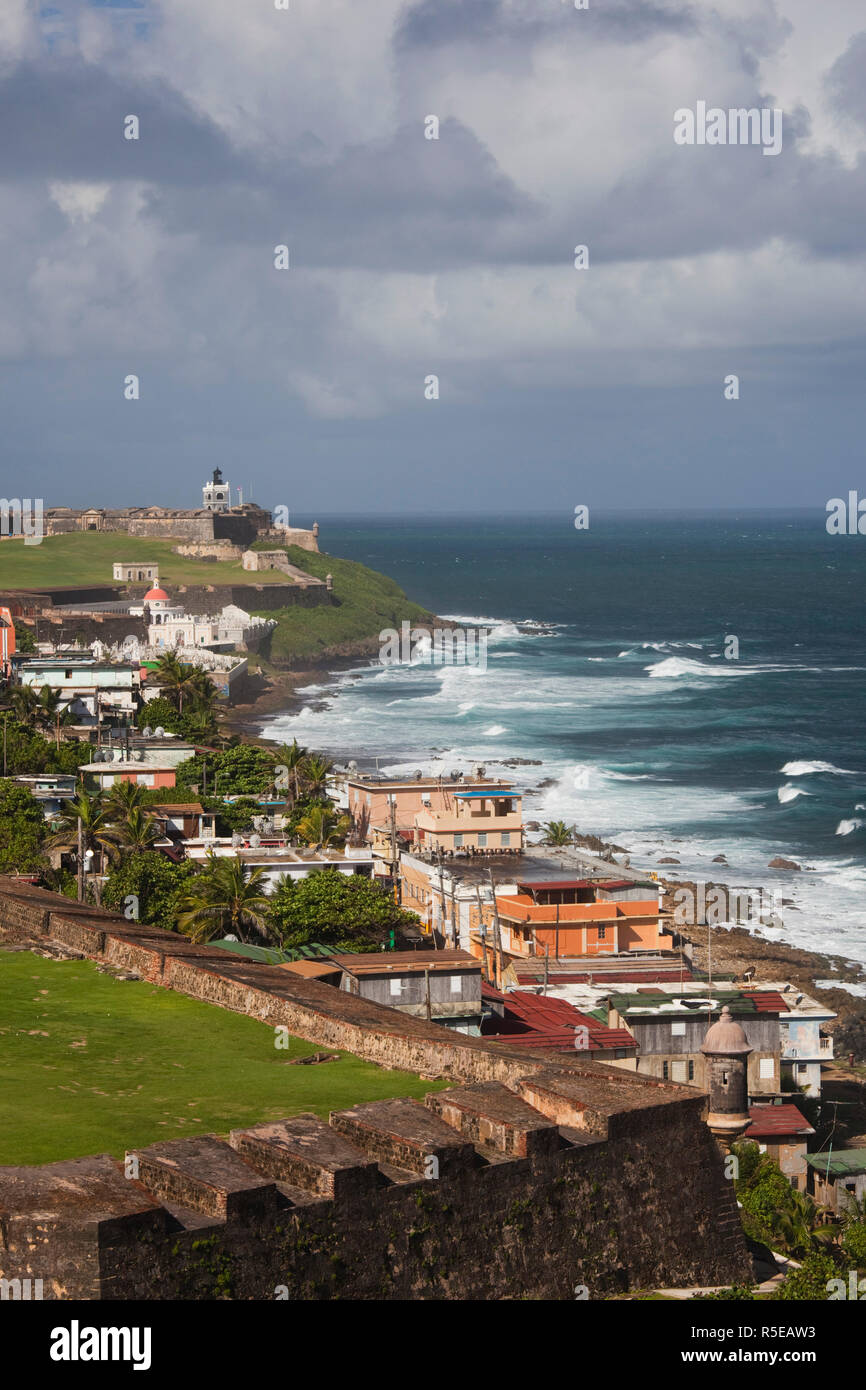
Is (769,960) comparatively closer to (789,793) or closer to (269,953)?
(269,953)

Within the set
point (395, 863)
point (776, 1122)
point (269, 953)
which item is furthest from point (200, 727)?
point (776, 1122)

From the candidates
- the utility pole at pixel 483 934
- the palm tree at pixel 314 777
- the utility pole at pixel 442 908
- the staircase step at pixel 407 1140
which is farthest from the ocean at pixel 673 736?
the staircase step at pixel 407 1140

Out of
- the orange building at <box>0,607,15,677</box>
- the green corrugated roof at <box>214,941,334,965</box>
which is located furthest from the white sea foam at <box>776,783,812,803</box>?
the green corrugated roof at <box>214,941,334,965</box>

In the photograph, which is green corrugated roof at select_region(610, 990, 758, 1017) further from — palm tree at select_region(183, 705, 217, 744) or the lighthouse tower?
the lighthouse tower

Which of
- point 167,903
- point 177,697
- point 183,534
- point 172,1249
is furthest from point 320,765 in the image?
point 183,534
